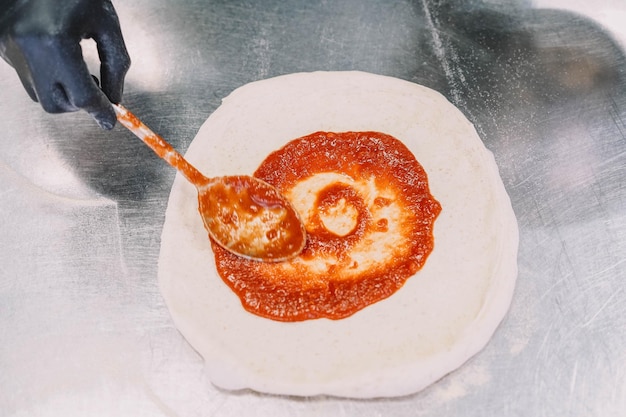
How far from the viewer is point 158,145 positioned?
73.9 inches

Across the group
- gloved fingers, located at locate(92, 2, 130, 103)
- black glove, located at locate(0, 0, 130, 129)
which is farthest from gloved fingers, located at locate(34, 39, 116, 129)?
gloved fingers, located at locate(92, 2, 130, 103)

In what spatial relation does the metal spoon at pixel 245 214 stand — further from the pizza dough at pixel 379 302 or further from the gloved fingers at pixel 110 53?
the gloved fingers at pixel 110 53

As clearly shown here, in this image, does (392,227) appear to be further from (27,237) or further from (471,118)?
(27,237)

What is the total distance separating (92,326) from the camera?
193 centimetres

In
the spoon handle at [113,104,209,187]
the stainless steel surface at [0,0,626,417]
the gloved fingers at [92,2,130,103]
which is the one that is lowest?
the stainless steel surface at [0,0,626,417]

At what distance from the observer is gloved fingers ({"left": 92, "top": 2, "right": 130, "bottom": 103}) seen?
6.11 ft

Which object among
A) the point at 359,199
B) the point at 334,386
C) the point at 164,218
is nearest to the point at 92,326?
the point at 164,218

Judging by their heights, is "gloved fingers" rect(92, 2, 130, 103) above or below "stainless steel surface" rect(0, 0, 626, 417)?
above

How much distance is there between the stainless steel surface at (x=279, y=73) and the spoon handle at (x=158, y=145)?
0.27m

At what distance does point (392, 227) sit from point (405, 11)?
1.18m

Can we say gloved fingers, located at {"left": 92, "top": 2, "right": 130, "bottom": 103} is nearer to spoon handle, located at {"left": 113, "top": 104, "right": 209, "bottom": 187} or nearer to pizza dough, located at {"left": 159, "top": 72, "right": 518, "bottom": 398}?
spoon handle, located at {"left": 113, "top": 104, "right": 209, "bottom": 187}

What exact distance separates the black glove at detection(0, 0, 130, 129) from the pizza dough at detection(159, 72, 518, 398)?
494 mm

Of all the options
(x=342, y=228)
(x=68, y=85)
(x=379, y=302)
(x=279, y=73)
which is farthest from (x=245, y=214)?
(x=279, y=73)

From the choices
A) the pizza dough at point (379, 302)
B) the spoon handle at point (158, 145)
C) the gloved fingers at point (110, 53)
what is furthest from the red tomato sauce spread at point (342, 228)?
the gloved fingers at point (110, 53)
